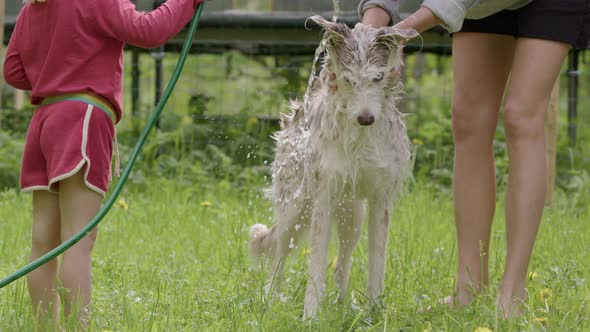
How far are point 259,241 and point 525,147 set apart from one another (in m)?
→ 1.49

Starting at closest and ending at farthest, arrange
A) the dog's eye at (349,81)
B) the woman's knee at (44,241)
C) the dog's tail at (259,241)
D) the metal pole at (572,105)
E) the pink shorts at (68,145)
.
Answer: the pink shorts at (68,145) → the woman's knee at (44,241) → the dog's eye at (349,81) → the dog's tail at (259,241) → the metal pole at (572,105)

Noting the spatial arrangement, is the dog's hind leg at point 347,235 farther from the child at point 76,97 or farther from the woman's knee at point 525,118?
the child at point 76,97

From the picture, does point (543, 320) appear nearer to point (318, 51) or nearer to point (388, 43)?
point (388, 43)

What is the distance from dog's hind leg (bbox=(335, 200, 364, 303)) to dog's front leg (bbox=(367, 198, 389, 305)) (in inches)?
10.6

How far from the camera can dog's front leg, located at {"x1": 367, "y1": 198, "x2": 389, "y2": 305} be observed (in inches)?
158

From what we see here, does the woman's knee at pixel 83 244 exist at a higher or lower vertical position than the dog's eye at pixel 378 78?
lower

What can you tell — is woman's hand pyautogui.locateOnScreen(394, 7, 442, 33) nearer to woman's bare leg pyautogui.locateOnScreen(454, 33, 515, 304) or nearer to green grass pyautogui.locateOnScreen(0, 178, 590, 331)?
woman's bare leg pyautogui.locateOnScreen(454, 33, 515, 304)

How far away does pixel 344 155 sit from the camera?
12.6ft

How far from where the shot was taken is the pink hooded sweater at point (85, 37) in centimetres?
329

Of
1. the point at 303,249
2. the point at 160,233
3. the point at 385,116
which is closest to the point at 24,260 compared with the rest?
the point at 160,233

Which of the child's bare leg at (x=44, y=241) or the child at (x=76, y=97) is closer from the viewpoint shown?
the child at (x=76, y=97)

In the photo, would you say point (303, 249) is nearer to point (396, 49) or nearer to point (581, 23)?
point (396, 49)

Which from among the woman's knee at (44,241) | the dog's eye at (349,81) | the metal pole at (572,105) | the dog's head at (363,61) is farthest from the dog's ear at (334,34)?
the metal pole at (572,105)

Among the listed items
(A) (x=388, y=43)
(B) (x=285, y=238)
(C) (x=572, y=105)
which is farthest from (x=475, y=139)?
(C) (x=572, y=105)
